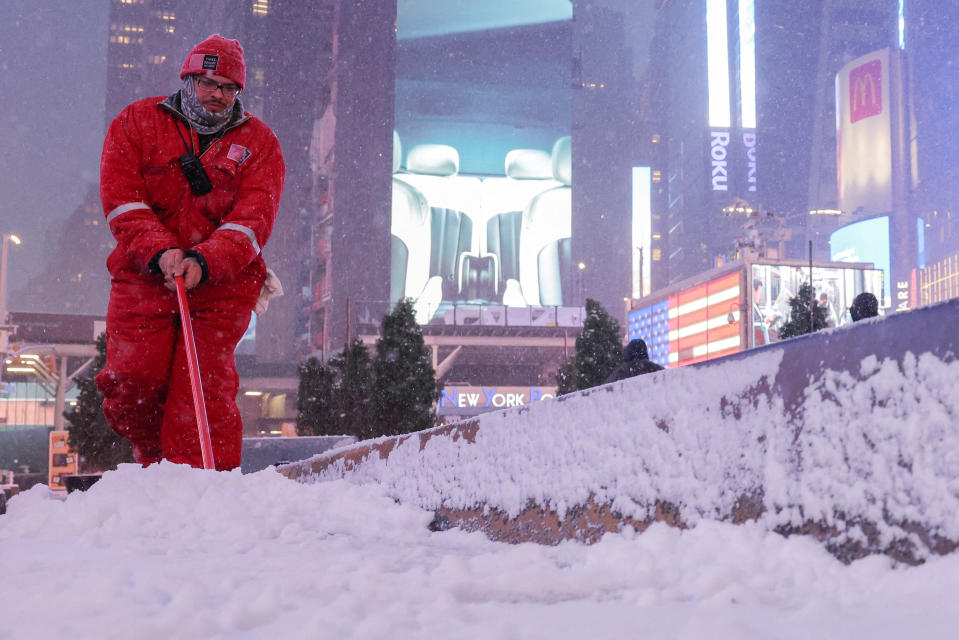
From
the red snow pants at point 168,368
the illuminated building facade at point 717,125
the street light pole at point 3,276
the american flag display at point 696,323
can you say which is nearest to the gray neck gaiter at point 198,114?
the red snow pants at point 168,368

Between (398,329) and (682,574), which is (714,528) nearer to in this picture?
(682,574)

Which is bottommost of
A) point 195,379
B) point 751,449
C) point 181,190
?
point 751,449

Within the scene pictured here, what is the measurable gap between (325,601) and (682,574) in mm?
560

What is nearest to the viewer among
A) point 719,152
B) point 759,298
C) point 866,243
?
point 759,298

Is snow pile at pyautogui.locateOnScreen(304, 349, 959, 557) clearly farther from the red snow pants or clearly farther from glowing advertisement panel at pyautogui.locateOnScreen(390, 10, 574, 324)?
glowing advertisement panel at pyautogui.locateOnScreen(390, 10, 574, 324)

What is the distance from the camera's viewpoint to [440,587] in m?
1.28

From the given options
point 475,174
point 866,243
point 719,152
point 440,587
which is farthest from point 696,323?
point 719,152

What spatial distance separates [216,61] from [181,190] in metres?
0.50

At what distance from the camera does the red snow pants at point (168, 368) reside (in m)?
3.10

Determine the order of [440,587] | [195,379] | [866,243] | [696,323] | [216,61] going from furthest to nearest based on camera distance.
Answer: [866,243], [696,323], [216,61], [195,379], [440,587]

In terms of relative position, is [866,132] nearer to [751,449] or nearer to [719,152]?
[719,152]

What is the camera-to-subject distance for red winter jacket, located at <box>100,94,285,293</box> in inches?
120

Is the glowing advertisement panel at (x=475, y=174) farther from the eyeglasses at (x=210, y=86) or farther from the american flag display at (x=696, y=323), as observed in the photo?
the eyeglasses at (x=210, y=86)

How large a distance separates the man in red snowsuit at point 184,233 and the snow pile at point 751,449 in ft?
4.45
